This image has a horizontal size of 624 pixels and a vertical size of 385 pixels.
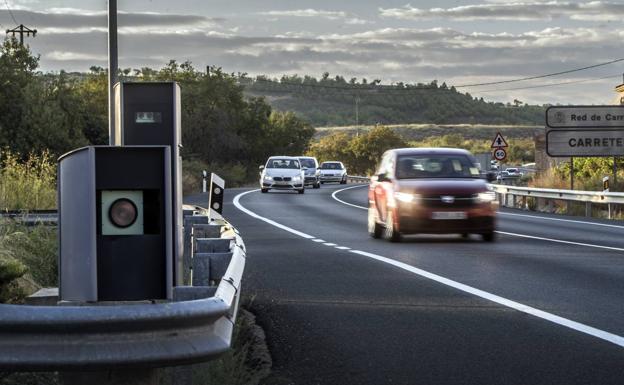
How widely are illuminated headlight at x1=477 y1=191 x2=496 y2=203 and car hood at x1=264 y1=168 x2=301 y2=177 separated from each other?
30.7 meters

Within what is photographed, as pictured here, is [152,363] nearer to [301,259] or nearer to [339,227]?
[301,259]

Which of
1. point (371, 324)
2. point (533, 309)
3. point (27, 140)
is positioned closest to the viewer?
point (371, 324)

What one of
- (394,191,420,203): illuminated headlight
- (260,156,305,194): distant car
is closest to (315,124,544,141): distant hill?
(260,156,305,194): distant car

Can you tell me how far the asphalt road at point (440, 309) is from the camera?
799cm

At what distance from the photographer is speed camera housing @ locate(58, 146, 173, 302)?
6.19 metres

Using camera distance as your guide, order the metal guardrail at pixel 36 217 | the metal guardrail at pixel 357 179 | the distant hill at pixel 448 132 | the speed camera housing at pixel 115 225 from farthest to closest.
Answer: the distant hill at pixel 448 132, the metal guardrail at pixel 357 179, the metal guardrail at pixel 36 217, the speed camera housing at pixel 115 225

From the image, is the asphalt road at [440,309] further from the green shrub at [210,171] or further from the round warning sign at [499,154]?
the green shrub at [210,171]

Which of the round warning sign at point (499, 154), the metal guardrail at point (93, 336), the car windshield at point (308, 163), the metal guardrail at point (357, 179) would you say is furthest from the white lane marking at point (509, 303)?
the metal guardrail at point (357, 179)

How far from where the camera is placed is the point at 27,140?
43062mm

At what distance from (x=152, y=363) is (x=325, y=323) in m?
5.72

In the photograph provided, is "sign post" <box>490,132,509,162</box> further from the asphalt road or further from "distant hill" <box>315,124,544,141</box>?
"distant hill" <box>315,124,544,141</box>

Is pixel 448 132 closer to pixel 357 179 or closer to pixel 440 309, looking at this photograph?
pixel 357 179

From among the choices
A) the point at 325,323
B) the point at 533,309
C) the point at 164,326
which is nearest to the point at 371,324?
the point at 325,323

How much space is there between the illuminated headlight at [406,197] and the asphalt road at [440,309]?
75cm
